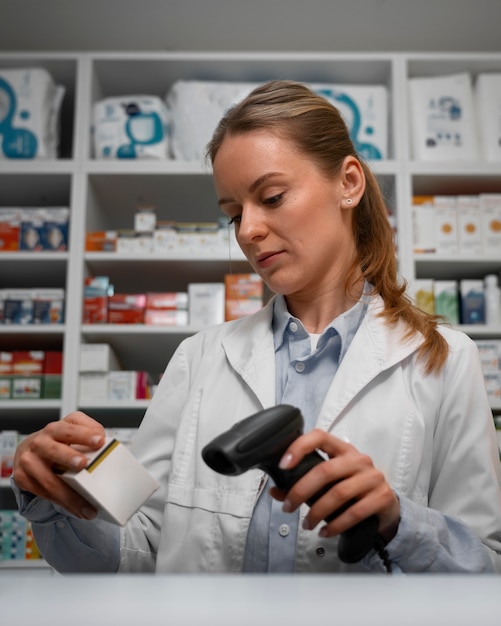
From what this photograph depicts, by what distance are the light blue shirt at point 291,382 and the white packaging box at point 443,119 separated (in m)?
1.90

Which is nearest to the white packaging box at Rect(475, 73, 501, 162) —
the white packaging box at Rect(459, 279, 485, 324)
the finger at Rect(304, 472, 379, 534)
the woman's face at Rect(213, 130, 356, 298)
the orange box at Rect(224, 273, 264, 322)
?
the white packaging box at Rect(459, 279, 485, 324)

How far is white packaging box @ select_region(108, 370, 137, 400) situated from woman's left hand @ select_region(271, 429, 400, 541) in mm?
1927

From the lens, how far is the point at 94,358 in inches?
103

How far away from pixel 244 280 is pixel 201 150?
550 millimetres

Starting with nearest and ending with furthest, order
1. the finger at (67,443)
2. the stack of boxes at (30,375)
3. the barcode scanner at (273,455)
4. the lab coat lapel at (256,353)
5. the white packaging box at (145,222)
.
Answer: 1. the barcode scanner at (273,455)
2. the finger at (67,443)
3. the lab coat lapel at (256,353)
4. the stack of boxes at (30,375)
5. the white packaging box at (145,222)

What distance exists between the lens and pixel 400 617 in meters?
0.24

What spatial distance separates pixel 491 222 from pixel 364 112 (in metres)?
0.67

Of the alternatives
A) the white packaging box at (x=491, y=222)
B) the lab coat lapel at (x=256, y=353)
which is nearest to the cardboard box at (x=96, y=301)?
the white packaging box at (x=491, y=222)

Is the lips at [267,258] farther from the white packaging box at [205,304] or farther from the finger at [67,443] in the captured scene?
the white packaging box at [205,304]

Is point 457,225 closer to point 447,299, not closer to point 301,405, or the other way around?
point 447,299

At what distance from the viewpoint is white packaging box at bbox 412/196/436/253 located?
2.70 metres
